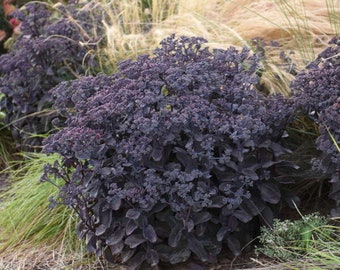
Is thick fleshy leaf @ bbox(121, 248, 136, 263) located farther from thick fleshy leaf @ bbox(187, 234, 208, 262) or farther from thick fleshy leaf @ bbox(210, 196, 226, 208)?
thick fleshy leaf @ bbox(210, 196, 226, 208)

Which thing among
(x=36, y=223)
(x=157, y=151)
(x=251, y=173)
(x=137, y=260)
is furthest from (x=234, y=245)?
(x=36, y=223)

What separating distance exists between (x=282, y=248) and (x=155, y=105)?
0.85 m

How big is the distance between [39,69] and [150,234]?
2.21m

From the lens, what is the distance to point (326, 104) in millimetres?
3045

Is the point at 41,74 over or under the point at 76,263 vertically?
over

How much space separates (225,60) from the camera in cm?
321

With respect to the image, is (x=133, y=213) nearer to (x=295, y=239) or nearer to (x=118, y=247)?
Result: (x=118, y=247)

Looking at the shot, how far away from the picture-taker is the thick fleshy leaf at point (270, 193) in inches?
121

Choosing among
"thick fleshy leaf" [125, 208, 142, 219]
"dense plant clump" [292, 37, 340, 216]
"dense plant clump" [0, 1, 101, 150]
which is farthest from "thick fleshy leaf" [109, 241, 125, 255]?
"dense plant clump" [0, 1, 101, 150]

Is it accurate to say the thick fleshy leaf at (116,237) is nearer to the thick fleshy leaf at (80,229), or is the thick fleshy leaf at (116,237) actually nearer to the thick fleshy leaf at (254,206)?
the thick fleshy leaf at (80,229)

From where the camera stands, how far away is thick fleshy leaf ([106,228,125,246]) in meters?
2.93

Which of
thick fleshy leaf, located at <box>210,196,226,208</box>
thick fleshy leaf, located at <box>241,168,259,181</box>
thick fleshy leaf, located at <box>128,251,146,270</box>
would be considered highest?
thick fleshy leaf, located at <box>241,168,259,181</box>

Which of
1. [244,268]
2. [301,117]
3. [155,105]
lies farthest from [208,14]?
[244,268]

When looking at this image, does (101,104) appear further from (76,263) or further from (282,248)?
(282,248)
